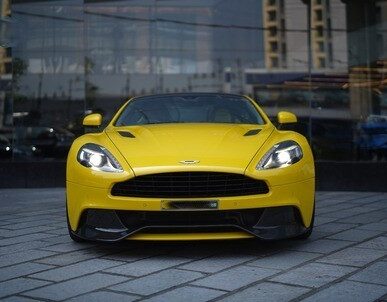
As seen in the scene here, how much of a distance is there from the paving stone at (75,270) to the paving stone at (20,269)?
0.10m

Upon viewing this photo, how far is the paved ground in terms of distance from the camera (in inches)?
143

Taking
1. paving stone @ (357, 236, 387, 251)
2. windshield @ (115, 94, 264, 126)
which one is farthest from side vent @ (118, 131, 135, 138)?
paving stone @ (357, 236, 387, 251)

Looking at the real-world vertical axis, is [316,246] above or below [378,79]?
below

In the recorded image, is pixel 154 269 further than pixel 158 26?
No

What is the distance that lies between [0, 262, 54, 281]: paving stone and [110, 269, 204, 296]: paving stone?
31.2 inches

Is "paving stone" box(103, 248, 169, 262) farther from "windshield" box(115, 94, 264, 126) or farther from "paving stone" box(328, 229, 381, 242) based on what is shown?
"paving stone" box(328, 229, 381, 242)

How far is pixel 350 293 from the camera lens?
361 centimetres

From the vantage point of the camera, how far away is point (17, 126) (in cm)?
1161

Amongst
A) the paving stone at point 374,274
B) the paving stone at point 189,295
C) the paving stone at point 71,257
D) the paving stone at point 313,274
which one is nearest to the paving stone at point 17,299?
the paving stone at point 189,295

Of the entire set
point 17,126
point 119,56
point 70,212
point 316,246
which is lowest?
point 316,246

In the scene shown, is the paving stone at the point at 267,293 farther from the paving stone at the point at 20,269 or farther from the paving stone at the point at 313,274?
the paving stone at the point at 20,269

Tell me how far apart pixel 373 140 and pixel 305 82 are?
179 cm

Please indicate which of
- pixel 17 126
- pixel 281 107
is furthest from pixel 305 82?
pixel 17 126

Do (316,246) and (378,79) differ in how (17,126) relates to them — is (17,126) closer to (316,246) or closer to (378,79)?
(378,79)
